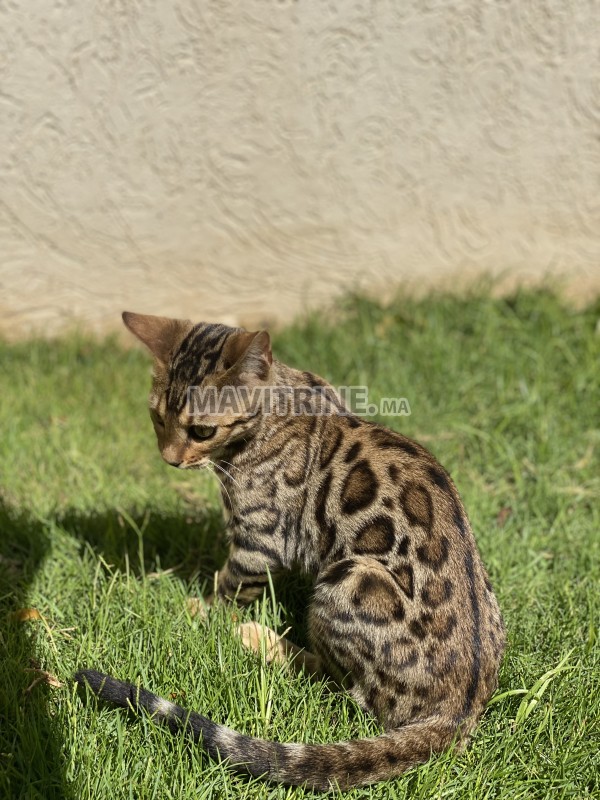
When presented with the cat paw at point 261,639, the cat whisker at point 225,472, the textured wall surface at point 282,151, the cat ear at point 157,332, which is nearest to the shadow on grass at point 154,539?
the cat paw at point 261,639

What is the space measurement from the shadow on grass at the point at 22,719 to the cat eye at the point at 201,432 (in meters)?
0.92

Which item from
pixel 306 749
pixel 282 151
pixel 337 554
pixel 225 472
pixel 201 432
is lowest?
pixel 306 749

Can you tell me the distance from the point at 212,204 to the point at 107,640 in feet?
10.2

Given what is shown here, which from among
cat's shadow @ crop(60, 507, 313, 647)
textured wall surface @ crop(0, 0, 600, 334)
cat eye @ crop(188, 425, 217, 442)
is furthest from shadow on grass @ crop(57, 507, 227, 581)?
Result: textured wall surface @ crop(0, 0, 600, 334)

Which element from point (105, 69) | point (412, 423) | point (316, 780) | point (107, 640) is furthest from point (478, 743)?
point (105, 69)

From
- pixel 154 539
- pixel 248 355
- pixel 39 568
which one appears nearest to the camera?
pixel 248 355

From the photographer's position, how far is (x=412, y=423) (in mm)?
4641

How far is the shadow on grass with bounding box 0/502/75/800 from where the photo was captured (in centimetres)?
248

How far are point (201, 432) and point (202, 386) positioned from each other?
0.56ft

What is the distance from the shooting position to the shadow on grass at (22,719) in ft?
8.13

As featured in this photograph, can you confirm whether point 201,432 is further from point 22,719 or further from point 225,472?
point 22,719

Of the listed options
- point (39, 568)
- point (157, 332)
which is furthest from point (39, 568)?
point (157, 332)

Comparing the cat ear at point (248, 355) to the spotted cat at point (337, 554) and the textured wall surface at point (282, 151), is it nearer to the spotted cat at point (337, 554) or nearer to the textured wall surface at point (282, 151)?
the spotted cat at point (337, 554)

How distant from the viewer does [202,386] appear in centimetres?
296
